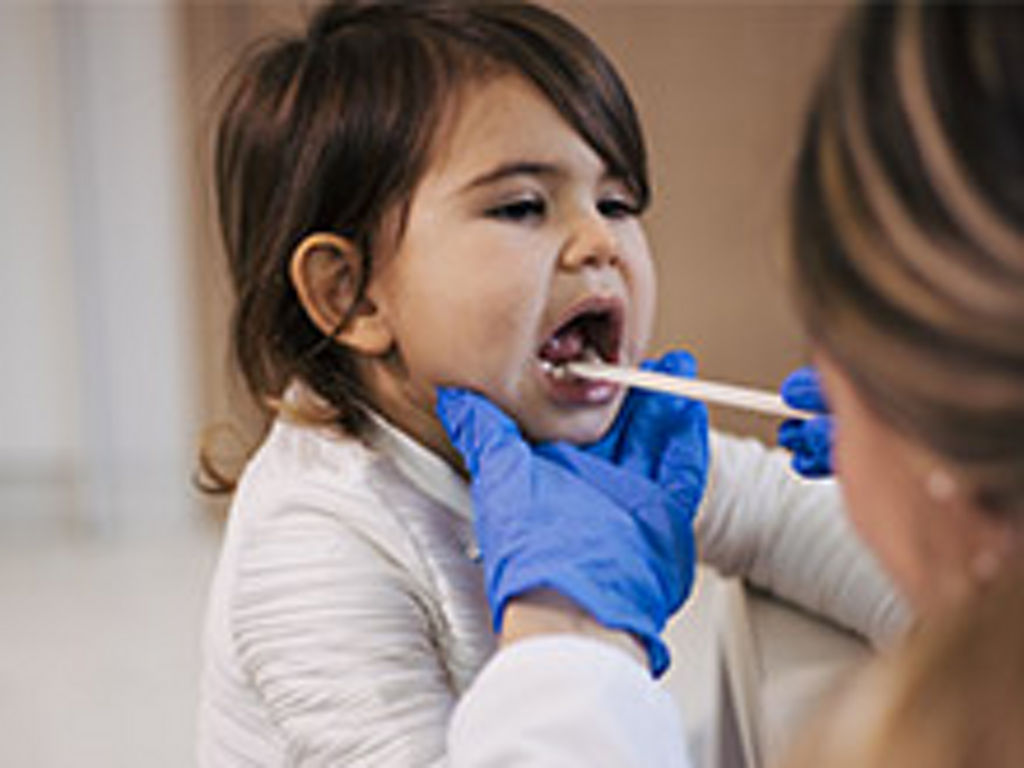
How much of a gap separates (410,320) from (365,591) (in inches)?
7.3

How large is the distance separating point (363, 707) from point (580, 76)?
42 centimetres

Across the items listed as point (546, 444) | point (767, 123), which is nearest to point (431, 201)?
point (546, 444)

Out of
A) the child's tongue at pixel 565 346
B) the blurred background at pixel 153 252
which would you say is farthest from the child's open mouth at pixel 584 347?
the blurred background at pixel 153 252

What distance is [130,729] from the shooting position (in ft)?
5.05

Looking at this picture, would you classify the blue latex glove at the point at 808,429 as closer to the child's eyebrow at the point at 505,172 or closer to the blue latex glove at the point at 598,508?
the blue latex glove at the point at 598,508

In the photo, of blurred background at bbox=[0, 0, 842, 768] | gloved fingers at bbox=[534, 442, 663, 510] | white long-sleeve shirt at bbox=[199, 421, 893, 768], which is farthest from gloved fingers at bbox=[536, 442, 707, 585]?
blurred background at bbox=[0, 0, 842, 768]

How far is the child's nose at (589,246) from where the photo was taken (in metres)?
0.75

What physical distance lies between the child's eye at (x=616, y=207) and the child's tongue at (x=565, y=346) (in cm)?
8

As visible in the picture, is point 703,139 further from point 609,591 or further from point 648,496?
point 609,591

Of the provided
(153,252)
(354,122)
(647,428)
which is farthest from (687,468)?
(153,252)

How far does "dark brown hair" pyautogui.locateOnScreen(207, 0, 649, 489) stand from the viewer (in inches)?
30.4

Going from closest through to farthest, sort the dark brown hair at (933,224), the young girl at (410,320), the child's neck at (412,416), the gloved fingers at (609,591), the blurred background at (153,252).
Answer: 1. the dark brown hair at (933,224)
2. the gloved fingers at (609,591)
3. the young girl at (410,320)
4. the child's neck at (412,416)
5. the blurred background at (153,252)

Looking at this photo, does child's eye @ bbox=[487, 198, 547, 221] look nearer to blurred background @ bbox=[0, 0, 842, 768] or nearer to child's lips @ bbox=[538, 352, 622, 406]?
child's lips @ bbox=[538, 352, 622, 406]

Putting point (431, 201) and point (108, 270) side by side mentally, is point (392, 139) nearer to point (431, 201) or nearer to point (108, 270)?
point (431, 201)
